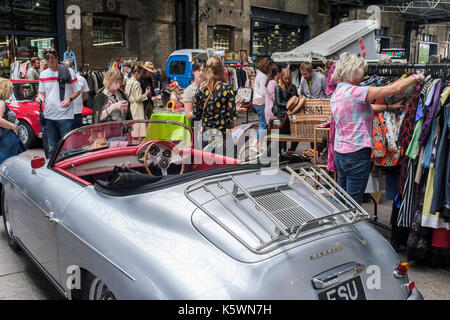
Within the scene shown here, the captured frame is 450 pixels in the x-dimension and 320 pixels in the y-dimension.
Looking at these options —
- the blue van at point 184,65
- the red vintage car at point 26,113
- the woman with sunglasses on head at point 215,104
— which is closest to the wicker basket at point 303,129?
the woman with sunglasses on head at point 215,104

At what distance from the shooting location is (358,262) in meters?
2.25

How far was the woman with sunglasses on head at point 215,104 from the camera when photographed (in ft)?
17.2

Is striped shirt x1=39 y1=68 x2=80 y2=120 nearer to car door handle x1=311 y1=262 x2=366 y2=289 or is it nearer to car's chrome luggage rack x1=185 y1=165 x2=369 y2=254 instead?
car's chrome luggage rack x1=185 y1=165 x2=369 y2=254

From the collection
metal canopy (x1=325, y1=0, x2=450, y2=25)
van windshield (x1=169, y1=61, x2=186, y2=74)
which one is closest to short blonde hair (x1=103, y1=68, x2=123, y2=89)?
van windshield (x1=169, y1=61, x2=186, y2=74)

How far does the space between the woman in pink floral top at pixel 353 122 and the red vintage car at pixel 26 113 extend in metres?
7.50

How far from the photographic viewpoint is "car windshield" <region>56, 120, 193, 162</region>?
12.1 feet

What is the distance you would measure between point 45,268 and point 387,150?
356 centimetres

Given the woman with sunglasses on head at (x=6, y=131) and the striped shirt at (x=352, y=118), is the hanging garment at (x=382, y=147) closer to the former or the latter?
the striped shirt at (x=352, y=118)

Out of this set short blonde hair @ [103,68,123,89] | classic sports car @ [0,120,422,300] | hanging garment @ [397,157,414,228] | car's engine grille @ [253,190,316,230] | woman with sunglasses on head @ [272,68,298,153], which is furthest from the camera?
woman with sunglasses on head @ [272,68,298,153]

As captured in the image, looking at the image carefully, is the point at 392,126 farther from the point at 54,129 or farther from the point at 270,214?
the point at 54,129

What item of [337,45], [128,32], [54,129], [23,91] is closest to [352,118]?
[54,129]

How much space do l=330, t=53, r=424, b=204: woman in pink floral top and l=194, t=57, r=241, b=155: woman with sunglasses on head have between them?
172 cm

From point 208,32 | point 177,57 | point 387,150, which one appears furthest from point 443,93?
point 208,32

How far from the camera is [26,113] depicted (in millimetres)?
9461
